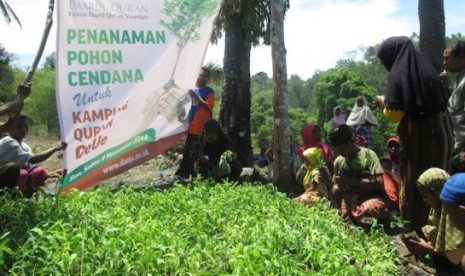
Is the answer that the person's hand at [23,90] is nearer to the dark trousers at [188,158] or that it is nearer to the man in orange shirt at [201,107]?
the man in orange shirt at [201,107]

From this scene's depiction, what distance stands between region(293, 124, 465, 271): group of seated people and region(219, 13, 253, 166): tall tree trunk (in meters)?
4.18

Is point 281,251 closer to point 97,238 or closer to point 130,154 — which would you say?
point 97,238

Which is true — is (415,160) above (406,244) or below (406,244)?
above

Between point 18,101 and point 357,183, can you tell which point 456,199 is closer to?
point 357,183

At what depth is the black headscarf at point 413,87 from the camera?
4.15 metres

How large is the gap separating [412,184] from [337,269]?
1710 mm

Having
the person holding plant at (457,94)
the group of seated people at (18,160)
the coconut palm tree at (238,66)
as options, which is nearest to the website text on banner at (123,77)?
the group of seated people at (18,160)

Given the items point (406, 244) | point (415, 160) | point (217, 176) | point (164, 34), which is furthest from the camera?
point (217, 176)

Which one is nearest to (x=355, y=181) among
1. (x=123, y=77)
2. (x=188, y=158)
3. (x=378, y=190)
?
(x=378, y=190)

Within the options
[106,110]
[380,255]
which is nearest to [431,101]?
[380,255]

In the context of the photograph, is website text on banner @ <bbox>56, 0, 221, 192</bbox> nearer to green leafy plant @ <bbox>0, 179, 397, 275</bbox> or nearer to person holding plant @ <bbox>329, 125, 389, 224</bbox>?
green leafy plant @ <bbox>0, 179, 397, 275</bbox>

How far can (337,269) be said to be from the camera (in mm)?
2928

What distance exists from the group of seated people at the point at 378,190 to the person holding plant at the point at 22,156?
8.84 feet

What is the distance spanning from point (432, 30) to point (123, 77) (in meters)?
5.20
